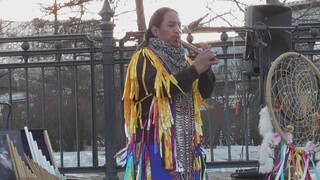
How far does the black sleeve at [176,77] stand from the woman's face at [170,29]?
8.0 inches

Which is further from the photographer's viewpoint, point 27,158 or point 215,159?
point 215,159

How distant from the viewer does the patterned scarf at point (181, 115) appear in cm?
328

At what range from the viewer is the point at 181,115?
331 centimetres

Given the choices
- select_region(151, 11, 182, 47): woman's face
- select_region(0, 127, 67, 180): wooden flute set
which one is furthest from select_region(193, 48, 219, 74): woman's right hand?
select_region(0, 127, 67, 180): wooden flute set

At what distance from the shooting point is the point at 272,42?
4750 millimetres

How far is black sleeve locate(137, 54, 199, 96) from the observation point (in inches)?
122

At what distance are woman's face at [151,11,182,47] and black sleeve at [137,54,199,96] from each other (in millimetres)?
202

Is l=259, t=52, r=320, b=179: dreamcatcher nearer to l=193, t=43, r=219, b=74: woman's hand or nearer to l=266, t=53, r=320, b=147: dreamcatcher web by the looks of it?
l=266, t=53, r=320, b=147: dreamcatcher web

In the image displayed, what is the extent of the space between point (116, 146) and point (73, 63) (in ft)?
3.36

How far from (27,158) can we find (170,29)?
1.84m

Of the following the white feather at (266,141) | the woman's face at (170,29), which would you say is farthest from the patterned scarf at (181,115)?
the white feather at (266,141)

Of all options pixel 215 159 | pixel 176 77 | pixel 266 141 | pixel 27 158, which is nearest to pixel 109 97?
pixel 27 158

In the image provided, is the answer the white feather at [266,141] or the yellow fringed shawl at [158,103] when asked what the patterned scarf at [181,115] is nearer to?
the yellow fringed shawl at [158,103]

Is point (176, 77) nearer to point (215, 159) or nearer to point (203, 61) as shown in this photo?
point (203, 61)
